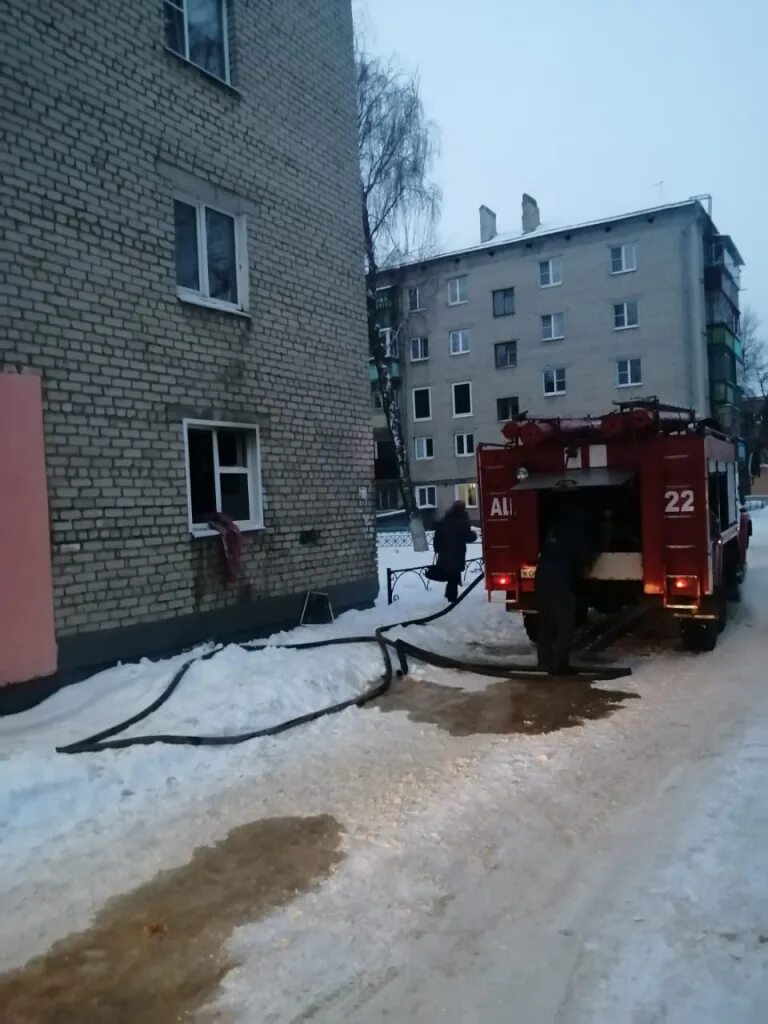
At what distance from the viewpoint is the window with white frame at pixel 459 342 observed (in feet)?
143

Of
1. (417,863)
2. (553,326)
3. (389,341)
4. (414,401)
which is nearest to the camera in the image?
(417,863)

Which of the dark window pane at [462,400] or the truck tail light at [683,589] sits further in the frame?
the dark window pane at [462,400]

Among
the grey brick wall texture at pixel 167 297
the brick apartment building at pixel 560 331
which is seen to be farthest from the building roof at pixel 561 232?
the grey brick wall texture at pixel 167 297

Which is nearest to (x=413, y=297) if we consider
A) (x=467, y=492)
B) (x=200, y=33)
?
Answer: (x=467, y=492)

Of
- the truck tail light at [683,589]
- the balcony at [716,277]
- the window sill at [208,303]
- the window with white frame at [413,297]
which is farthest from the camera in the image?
the balcony at [716,277]

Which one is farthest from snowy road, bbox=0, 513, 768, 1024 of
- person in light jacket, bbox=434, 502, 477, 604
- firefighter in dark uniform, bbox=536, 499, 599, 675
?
person in light jacket, bbox=434, 502, 477, 604

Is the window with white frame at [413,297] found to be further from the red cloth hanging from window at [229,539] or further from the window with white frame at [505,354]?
the red cloth hanging from window at [229,539]

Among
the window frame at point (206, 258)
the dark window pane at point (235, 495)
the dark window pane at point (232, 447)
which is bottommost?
the dark window pane at point (235, 495)

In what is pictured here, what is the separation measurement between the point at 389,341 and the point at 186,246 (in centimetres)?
1825

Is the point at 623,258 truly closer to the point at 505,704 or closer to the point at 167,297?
the point at 167,297

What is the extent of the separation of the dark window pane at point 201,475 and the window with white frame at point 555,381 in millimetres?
33173

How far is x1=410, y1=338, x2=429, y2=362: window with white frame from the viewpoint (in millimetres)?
44688

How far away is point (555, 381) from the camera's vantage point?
41.1 metres

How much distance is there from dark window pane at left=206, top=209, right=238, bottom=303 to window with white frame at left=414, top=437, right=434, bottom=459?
34455mm
